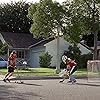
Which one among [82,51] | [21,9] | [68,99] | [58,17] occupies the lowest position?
[68,99]

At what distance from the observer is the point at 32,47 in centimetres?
5112

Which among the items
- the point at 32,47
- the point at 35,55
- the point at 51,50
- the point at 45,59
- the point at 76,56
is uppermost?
the point at 32,47

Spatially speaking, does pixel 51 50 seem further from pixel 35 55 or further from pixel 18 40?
pixel 18 40

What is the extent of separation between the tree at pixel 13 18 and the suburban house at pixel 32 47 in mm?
11993

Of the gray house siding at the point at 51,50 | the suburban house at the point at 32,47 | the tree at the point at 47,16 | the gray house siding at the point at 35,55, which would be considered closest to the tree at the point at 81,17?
the tree at the point at 47,16

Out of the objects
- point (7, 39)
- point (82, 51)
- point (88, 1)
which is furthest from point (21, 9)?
point (88, 1)

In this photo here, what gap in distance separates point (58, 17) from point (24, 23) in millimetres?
29082

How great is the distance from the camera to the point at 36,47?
50.4m

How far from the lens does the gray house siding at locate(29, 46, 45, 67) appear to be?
4931 centimetres

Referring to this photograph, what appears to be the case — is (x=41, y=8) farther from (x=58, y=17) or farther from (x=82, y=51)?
(x=82, y=51)

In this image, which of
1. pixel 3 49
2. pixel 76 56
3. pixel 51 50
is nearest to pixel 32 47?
pixel 51 50

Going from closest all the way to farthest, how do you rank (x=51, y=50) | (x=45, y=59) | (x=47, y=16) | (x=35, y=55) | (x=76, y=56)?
(x=47, y=16)
(x=45, y=59)
(x=76, y=56)
(x=51, y=50)
(x=35, y=55)

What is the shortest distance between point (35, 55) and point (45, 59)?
5724mm

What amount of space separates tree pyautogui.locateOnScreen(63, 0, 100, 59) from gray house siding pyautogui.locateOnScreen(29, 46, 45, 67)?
889 centimetres
